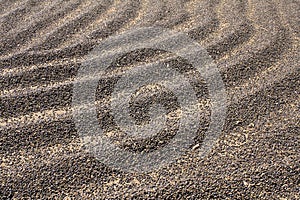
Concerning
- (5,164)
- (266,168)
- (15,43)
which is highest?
(15,43)

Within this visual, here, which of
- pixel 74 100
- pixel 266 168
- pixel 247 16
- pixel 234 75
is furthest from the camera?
pixel 247 16

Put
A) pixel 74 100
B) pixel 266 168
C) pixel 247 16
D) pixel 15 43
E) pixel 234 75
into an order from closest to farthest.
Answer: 1. pixel 266 168
2. pixel 74 100
3. pixel 234 75
4. pixel 15 43
5. pixel 247 16

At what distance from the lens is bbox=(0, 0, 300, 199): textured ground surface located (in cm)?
155

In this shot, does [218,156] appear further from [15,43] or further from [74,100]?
[15,43]

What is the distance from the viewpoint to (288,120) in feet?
5.99

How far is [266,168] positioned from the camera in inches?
63.3

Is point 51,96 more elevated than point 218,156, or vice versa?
point 51,96

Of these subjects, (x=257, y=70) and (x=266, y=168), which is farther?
(x=257, y=70)

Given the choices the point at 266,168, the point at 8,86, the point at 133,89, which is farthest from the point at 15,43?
the point at 266,168

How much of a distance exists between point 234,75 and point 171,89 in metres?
0.33

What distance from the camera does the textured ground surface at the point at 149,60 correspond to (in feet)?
5.10

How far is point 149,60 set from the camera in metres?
2.14

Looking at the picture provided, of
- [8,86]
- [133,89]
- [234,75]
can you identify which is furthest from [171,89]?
[8,86]

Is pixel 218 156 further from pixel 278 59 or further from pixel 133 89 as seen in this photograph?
pixel 278 59
